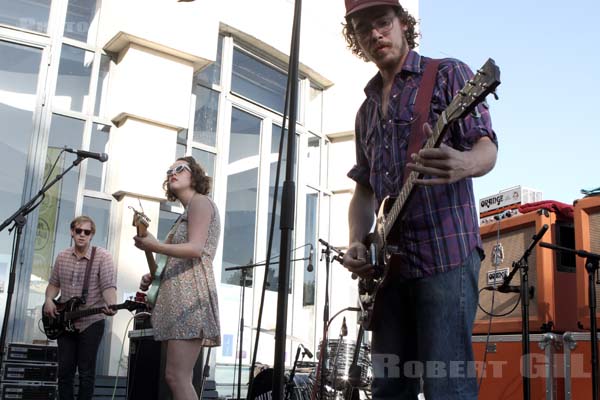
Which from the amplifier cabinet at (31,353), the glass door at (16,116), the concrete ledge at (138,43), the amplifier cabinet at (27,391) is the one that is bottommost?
the amplifier cabinet at (27,391)

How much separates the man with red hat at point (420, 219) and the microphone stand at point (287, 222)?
0.26 m

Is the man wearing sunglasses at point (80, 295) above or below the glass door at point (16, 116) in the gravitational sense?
below

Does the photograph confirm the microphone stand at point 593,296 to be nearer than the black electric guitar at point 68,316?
Yes

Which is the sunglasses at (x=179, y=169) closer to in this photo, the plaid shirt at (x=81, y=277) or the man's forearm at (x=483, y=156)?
the plaid shirt at (x=81, y=277)

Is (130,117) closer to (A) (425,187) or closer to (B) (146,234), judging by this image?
(B) (146,234)

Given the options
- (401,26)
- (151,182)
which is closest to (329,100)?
(151,182)

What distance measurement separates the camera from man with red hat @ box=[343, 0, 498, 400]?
171 centimetres

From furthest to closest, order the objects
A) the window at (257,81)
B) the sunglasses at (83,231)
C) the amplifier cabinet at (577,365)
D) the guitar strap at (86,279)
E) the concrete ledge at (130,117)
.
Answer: the window at (257,81)
the concrete ledge at (130,117)
the sunglasses at (83,231)
the guitar strap at (86,279)
the amplifier cabinet at (577,365)

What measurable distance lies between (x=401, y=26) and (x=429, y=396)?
3.94 feet

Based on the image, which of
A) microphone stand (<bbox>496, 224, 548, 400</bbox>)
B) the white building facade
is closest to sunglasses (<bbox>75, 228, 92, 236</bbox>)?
the white building facade

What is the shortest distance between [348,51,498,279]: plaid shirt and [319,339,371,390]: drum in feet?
15.3

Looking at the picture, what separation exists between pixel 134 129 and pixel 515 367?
4.74 metres

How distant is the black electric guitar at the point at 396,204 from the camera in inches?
63.0

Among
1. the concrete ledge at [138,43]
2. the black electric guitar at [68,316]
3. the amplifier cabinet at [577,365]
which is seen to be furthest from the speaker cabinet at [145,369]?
the concrete ledge at [138,43]
